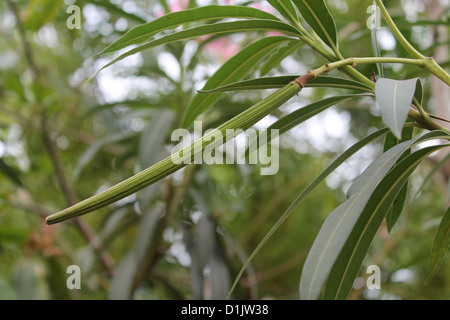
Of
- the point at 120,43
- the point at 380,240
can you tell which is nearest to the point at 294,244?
the point at 380,240

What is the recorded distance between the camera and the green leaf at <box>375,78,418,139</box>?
303 millimetres

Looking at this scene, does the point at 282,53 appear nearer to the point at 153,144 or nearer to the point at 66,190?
the point at 153,144

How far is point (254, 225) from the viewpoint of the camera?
1.23m

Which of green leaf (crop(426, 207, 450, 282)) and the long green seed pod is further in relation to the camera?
green leaf (crop(426, 207, 450, 282))

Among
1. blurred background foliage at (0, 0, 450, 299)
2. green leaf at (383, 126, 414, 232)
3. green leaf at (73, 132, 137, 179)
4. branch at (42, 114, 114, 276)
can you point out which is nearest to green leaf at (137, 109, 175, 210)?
blurred background foliage at (0, 0, 450, 299)

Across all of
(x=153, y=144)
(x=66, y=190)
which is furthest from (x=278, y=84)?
(x=66, y=190)

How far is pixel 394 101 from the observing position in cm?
32

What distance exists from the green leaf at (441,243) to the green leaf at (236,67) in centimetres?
22

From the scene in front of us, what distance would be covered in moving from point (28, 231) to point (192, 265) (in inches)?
14.6

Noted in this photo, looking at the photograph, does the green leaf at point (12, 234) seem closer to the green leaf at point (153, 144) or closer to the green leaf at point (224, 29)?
the green leaf at point (153, 144)

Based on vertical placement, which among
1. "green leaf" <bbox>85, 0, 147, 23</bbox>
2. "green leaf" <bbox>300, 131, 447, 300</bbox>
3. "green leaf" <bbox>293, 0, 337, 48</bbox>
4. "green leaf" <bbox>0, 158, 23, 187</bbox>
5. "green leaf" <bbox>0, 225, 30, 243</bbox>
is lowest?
"green leaf" <bbox>300, 131, 447, 300</bbox>

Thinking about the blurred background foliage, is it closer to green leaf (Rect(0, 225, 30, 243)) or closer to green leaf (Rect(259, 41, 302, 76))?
green leaf (Rect(0, 225, 30, 243))

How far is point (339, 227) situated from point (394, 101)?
0.11 m

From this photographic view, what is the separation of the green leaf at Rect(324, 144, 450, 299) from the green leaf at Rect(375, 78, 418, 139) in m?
0.09
